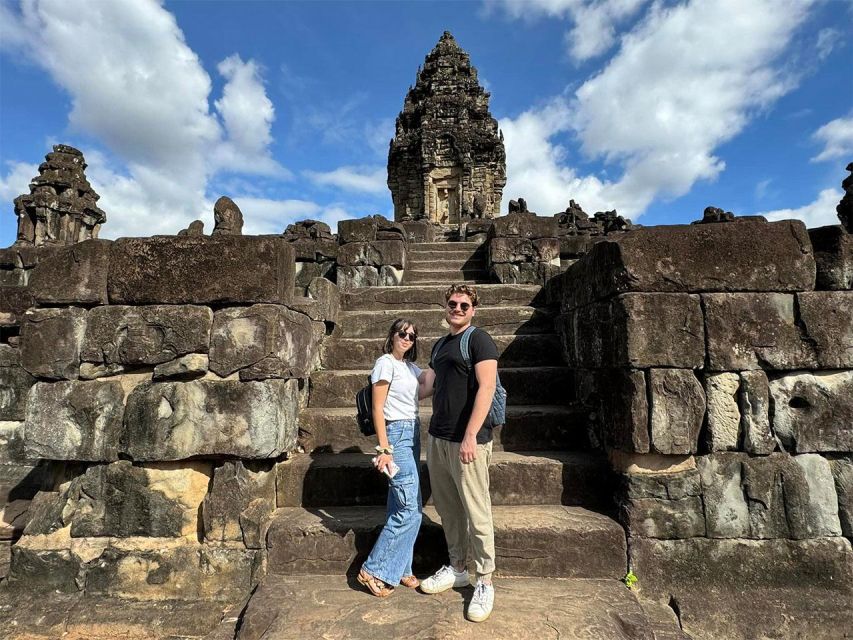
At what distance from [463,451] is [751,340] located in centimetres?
212

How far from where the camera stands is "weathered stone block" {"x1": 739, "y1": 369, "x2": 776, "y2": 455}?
9.40 feet

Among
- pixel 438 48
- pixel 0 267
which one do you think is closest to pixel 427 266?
pixel 0 267

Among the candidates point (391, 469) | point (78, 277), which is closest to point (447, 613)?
point (391, 469)

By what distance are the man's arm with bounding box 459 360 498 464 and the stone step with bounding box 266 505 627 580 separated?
81 cm

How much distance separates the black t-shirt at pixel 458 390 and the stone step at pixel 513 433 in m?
1.14

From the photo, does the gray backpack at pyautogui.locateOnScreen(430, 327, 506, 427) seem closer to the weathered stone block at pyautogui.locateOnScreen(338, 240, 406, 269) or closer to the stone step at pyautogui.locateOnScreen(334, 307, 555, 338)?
the stone step at pyautogui.locateOnScreen(334, 307, 555, 338)

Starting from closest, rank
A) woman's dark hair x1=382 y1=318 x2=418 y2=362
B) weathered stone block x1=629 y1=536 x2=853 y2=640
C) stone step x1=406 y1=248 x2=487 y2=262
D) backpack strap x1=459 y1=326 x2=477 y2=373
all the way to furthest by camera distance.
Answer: backpack strap x1=459 y1=326 x2=477 y2=373, weathered stone block x1=629 y1=536 x2=853 y2=640, woman's dark hair x1=382 y1=318 x2=418 y2=362, stone step x1=406 y1=248 x2=487 y2=262

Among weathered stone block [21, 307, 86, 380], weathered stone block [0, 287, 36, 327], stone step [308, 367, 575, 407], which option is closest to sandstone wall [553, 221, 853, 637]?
stone step [308, 367, 575, 407]

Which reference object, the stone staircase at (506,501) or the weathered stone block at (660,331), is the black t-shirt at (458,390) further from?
the weathered stone block at (660,331)

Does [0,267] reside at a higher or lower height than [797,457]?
higher

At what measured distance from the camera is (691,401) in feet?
9.40

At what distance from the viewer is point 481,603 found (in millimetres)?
2385

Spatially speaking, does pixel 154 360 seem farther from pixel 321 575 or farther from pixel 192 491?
pixel 321 575

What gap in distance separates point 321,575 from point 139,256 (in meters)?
2.50
